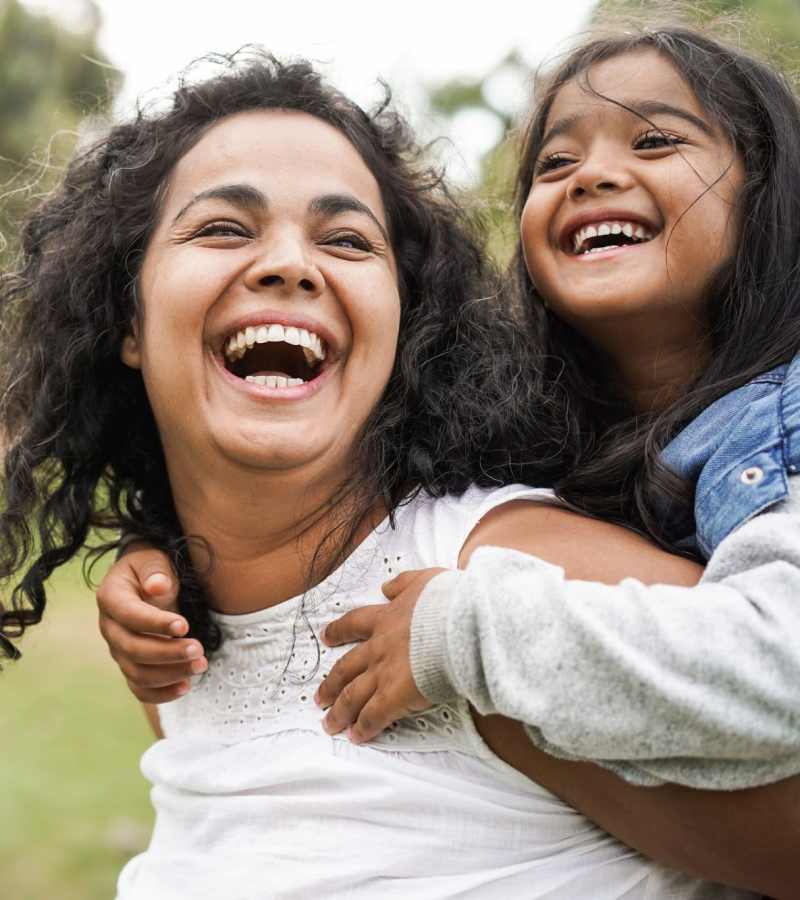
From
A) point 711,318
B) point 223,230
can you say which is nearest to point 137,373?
point 223,230

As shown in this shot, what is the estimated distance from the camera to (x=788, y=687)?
1.53m

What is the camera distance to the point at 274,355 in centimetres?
248

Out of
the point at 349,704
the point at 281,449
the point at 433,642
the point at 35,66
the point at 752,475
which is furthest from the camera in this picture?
the point at 35,66

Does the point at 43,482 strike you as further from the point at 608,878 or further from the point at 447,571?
the point at 608,878

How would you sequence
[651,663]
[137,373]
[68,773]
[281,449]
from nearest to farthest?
[651,663] < [281,449] < [137,373] < [68,773]

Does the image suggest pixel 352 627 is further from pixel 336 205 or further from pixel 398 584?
pixel 336 205

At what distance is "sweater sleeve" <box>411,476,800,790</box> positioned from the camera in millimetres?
1529

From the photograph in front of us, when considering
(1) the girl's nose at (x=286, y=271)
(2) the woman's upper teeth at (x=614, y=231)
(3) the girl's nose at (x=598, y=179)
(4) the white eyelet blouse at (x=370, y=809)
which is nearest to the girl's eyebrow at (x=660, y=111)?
(3) the girl's nose at (x=598, y=179)

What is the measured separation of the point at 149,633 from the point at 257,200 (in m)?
0.81

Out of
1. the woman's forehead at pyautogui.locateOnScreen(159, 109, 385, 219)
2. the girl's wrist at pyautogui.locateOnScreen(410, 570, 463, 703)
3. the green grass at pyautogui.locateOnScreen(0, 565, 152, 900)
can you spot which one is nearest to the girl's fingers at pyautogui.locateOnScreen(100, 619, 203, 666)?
the girl's wrist at pyautogui.locateOnScreen(410, 570, 463, 703)

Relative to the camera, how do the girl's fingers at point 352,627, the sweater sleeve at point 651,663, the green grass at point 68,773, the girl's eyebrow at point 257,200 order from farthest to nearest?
the green grass at point 68,773 < the girl's eyebrow at point 257,200 < the girl's fingers at point 352,627 < the sweater sleeve at point 651,663

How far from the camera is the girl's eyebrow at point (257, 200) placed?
2227 mm

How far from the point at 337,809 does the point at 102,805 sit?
4.83 metres

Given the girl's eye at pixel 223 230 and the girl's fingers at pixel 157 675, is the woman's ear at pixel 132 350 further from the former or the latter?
the girl's fingers at pixel 157 675
